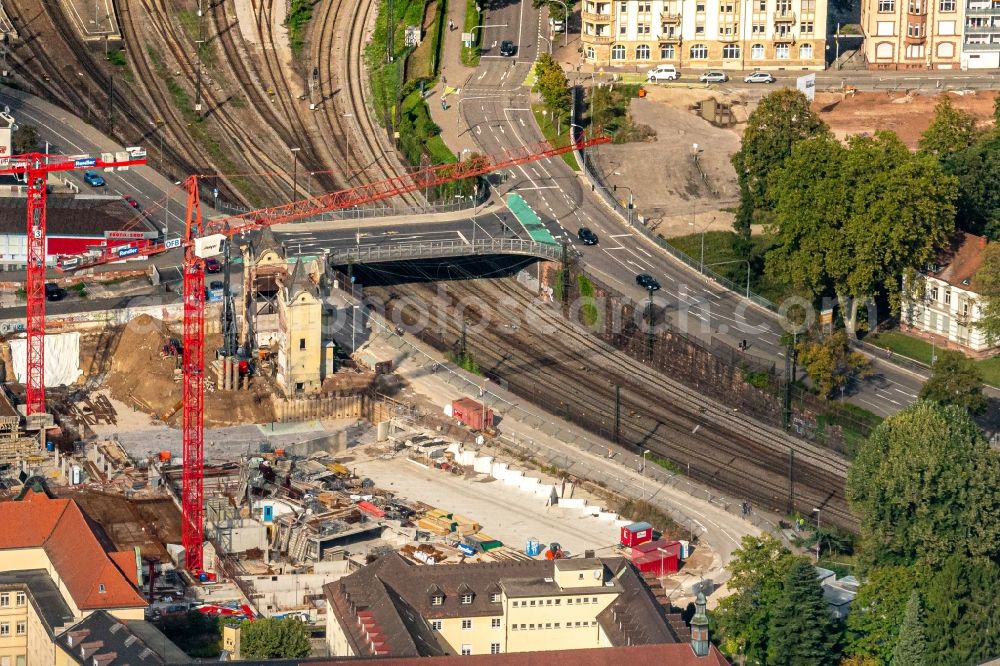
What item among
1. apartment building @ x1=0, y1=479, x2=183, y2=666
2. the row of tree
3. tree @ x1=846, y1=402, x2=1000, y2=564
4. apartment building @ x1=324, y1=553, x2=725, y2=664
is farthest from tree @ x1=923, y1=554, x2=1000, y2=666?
apartment building @ x1=0, y1=479, x2=183, y2=666

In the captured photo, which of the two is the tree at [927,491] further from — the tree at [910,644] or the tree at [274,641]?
the tree at [274,641]

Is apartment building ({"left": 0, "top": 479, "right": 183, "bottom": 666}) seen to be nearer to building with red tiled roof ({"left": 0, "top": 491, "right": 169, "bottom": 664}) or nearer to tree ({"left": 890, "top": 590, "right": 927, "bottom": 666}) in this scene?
building with red tiled roof ({"left": 0, "top": 491, "right": 169, "bottom": 664})

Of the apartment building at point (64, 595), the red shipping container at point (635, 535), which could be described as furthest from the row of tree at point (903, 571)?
the apartment building at point (64, 595)

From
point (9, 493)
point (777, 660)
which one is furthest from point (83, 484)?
point (777, 660)

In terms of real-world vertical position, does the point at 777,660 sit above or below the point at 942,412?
below

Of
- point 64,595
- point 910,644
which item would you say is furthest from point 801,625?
point 64,595

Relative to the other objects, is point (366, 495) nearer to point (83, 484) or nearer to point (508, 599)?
point (83, 484)

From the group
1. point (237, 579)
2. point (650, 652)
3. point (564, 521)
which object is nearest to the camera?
point (650, 652)
